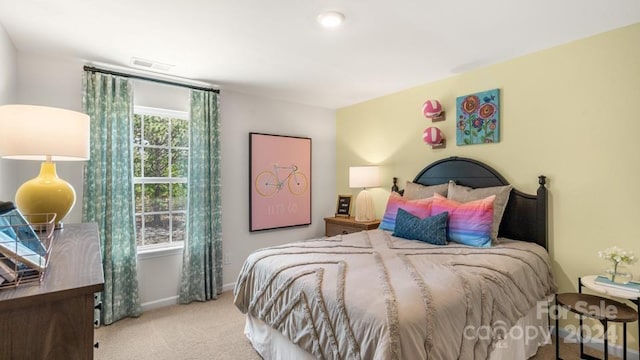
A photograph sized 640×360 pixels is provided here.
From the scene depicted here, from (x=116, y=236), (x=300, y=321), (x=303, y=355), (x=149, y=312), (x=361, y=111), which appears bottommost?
(x=149, y=312)

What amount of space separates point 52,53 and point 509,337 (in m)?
4.14

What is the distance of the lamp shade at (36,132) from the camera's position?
149 centimetres

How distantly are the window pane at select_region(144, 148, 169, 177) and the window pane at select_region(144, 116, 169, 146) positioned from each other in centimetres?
9

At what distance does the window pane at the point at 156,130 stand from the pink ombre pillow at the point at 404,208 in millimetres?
2566

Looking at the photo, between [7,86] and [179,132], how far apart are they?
1437mm

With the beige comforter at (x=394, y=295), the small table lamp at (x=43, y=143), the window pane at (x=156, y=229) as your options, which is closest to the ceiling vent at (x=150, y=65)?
the small table lamp at (x=43, y=143)

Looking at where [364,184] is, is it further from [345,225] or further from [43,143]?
[43,143]

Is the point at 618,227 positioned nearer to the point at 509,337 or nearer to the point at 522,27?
the point at 509,337

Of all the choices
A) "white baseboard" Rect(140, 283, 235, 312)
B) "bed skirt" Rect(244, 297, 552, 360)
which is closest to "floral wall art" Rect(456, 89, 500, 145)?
"bed skirt" Rect(244, 297, 552, 360)

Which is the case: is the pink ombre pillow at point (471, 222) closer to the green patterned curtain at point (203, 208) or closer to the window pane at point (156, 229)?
the green patterned curtain at point (203, 208)

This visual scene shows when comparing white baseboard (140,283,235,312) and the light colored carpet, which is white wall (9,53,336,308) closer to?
white baseboard (140,283,235,312)

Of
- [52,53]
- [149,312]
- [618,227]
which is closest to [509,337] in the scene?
[618,227]

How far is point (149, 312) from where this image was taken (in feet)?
10.4

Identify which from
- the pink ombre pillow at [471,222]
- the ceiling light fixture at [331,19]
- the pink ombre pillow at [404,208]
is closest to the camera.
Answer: the ceiling light fixture at [331,19]
